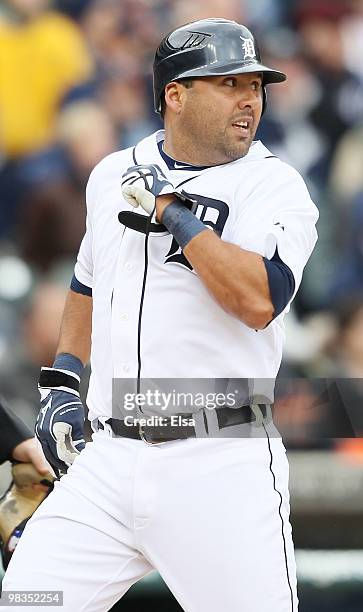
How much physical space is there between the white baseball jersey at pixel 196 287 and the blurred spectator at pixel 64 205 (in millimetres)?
3184

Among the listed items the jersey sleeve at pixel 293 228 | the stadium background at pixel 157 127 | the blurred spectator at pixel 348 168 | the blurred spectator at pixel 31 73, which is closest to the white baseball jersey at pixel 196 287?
the jersey sleeve at pixel 293 228

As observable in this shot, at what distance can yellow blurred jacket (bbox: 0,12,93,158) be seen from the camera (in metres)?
6.24

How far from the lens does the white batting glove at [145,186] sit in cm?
250

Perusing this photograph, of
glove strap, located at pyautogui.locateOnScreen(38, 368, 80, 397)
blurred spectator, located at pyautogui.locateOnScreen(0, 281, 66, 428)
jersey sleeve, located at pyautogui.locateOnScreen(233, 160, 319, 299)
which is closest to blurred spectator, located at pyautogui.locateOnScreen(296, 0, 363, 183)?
blurred spectator, located at pyautogui.locateOnScreen(0, 281, 66, 428)

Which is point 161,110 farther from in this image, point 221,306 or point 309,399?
point 309,399

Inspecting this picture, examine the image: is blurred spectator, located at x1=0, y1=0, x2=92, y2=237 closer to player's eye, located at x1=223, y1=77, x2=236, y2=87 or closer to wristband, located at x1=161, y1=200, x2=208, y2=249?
player's eye, located at x1=223, y1=77, x2=236, y2=87

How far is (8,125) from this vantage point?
20.6ft

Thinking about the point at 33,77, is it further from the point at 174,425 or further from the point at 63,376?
the point at 174,425

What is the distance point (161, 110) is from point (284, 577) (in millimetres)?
1257

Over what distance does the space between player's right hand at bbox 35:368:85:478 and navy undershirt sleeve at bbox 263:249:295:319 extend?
75 centimetres

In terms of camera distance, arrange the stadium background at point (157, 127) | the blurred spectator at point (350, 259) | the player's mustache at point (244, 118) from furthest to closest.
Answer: the blurred spectator at point (350, 259)
the stadium background at point (157, 127)
the player's mustache at point (244, 118)

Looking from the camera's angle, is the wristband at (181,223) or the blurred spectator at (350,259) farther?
the blurred spectator at (350,259)

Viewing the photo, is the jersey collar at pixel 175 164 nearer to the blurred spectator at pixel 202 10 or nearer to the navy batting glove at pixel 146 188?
the navy batting glove at pixel 146 188

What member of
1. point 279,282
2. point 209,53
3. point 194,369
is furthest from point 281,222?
point 209,53
